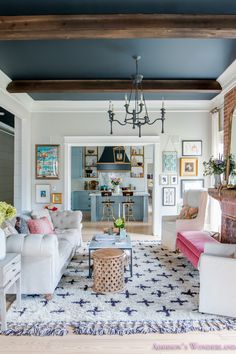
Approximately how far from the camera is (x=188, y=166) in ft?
22.6

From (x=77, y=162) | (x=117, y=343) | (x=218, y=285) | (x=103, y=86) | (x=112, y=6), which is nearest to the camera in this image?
(x=117, y=343)

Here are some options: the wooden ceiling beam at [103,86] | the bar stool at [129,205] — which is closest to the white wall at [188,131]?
the wooden ceiling beam at [103,86]

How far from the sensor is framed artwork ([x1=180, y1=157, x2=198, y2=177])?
688 centimetres

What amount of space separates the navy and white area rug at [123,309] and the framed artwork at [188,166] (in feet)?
9.87

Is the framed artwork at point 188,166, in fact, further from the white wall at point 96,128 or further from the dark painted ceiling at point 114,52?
the dark painted ceiling at point 114,52

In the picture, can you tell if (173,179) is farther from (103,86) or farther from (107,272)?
(107,272)

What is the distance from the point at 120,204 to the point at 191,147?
3354 mm

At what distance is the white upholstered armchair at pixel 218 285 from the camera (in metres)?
2.85

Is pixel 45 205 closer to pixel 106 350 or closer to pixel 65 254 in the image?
pixel 65 254

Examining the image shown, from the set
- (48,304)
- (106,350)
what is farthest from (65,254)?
(106,350)

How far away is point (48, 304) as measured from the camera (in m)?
3.22

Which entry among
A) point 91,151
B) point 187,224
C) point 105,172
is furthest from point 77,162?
point 187,224

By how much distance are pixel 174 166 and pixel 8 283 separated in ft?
16.2

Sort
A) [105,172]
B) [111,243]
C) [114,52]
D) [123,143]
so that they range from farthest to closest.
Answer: [105,172]
[123,143]
[111,243]
[114,52]
